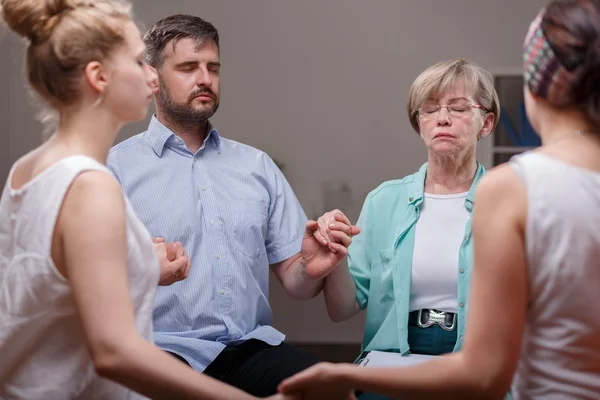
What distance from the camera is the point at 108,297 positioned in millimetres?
1331

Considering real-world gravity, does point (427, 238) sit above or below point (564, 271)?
below

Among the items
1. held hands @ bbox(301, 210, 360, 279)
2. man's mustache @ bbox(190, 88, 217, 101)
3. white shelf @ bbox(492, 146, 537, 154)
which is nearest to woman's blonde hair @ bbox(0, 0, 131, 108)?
held hands @ bbox(301, 210, 360, 279)

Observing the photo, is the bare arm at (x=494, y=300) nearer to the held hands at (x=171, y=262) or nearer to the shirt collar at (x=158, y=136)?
the held hands at (x=171, y=262)

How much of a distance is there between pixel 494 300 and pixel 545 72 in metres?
0.38

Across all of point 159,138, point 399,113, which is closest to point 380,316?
point 159,138

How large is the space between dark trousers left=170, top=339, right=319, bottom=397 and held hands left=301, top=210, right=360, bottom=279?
26 centimetres

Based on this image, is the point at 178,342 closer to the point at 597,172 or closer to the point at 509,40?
the point at 597,172

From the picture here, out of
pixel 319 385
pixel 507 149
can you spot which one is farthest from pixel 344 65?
pixel 319 385

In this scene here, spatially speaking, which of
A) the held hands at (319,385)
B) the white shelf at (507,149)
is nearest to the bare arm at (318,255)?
the held hands at (319,385)

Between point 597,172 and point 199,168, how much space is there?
61.7 inches

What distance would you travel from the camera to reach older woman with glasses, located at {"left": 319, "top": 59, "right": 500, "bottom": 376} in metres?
2.41

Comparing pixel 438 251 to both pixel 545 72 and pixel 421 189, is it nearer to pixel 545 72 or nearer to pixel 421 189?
pixel 421 189

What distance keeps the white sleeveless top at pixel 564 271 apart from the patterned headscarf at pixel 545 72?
0.10m

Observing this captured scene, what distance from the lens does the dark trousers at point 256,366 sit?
7.73 feet
